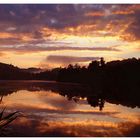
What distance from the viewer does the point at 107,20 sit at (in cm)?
384

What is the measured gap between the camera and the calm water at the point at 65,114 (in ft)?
12.5

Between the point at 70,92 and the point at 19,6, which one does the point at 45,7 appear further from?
the point at 70,92

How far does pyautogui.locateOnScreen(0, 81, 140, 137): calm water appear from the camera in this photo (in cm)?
381

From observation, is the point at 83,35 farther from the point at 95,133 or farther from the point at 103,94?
the point at 95,133

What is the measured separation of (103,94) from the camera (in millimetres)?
3830

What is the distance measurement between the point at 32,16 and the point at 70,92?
0.58 metres

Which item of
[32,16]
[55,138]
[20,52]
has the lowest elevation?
[55,138]

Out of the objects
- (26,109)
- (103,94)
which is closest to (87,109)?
(103,94)

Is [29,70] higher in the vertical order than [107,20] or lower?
lower

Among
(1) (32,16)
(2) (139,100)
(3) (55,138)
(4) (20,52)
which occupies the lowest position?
(3) (55,138)

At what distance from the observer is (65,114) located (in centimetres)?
383

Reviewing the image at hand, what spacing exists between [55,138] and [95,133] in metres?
0.27

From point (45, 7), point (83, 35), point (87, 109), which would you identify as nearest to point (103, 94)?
point (87, 109)

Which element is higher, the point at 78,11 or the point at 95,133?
the point at 78,11
